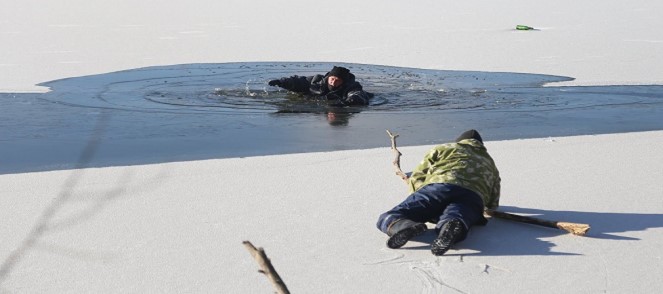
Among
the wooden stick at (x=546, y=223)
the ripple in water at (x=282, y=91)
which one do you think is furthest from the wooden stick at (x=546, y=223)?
the ripple in water at (x=282, y=91)

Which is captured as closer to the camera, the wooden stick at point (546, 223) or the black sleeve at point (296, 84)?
the wooden stick at point (546, 223)

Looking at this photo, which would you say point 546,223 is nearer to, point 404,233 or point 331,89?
point 404,233

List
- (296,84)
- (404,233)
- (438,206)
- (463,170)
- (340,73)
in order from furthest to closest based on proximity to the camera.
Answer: (296,84) < (340,73) < (463,170) < (438,206) < (404,233)

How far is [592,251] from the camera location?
4.21 m

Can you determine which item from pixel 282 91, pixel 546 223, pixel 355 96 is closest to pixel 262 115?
pixel 355 96

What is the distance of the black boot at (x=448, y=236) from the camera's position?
412 cm

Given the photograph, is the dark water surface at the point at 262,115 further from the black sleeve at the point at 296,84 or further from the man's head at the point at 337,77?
the man's head at the point at 337,77

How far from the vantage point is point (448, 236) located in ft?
13.7

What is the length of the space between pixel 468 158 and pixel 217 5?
798 inches

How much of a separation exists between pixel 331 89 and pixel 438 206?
5.34 meters

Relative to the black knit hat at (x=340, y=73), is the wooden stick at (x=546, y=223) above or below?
below

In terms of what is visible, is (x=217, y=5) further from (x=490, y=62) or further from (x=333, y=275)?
(x=333, y=275)

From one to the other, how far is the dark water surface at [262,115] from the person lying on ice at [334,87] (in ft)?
0.41

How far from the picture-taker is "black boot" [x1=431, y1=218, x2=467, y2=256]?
4117mm
